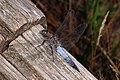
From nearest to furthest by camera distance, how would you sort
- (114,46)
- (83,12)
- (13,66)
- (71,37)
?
(13,66), (71,37), (114,46), (83,12)

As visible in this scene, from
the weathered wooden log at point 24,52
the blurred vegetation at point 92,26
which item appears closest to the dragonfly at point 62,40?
the weathered wooden log at point 24,52

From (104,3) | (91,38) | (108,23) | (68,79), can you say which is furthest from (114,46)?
(68,79)

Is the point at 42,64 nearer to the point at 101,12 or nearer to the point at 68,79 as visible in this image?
the point at 68,79

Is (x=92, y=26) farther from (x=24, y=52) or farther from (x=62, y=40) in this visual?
(x=24, y=52)

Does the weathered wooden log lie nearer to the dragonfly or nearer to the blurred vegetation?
the dragonfly

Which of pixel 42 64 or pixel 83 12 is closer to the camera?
pixel 42 64
